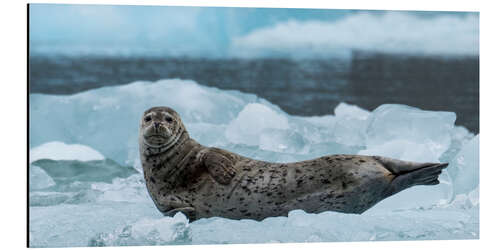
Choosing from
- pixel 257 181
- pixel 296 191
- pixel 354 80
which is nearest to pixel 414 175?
pixel 296 191

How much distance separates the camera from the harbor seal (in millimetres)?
6367

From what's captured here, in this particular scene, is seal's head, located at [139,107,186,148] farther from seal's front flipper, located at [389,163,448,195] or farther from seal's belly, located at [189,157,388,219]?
seal's front flipper, located at [389,163,448,195]

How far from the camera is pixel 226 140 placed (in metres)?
7.20

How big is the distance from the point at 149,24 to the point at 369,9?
1983mm

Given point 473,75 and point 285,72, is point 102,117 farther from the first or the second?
point 473,75

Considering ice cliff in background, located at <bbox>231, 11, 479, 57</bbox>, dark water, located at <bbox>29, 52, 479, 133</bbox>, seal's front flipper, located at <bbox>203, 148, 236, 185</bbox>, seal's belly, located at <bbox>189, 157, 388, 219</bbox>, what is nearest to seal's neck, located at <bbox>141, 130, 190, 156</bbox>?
seal's front flipper, located at <bbox>203, 148, 236, 185</bbox>

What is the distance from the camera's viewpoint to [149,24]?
7.14 metres

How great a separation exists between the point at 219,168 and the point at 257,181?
316 mm

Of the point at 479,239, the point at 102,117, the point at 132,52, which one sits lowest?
the point at 479,239

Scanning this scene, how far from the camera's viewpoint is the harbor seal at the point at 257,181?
6367 mm

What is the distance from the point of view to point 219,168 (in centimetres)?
643

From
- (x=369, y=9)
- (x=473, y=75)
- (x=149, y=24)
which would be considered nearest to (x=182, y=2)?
(x=149, y=24)

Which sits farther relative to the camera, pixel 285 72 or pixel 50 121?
pixel 285 72

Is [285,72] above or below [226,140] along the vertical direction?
above
